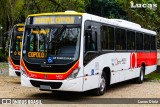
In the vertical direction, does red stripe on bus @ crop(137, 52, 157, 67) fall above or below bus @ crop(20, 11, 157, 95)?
below

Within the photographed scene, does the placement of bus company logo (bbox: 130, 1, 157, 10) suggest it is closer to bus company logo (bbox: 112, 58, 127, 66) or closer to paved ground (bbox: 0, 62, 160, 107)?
bus company logo (bbox: 112, 58, 127, 66)

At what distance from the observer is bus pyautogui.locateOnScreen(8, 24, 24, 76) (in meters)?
17.7

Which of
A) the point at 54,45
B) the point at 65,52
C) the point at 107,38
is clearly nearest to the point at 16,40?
the point at 107,38

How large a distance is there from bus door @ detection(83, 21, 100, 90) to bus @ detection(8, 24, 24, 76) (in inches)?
206

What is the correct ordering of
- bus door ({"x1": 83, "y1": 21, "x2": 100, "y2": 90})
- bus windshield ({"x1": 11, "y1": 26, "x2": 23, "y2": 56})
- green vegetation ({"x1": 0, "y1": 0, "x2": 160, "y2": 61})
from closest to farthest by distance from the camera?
bus door ({"x1": 83, "y1": 21, "x2": 100, "y2": 90})
bus windshield ({"x1": 11, "y1": 26, "x2": 23, "y2": 56})
green vegetation ({"x1": 0, "y1": 0, "x2": 160, "y2": 61})

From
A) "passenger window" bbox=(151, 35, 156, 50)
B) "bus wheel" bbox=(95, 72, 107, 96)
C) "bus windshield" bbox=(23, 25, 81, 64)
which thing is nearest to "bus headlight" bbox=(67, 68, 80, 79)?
"bus windshield" bbox=(23, 25, 81, 64)

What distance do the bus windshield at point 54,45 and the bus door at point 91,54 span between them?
43 cm

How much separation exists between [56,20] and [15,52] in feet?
18.3

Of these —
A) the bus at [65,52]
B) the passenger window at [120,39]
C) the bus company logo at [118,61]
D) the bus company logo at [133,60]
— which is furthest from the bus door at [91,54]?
the bus company logo at [133,60]

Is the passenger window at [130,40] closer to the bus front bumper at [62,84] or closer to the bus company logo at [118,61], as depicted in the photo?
the bus company logo at [118,61]

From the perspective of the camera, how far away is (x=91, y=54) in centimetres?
1316

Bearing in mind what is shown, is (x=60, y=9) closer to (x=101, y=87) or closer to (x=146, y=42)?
(x=146, y=42)

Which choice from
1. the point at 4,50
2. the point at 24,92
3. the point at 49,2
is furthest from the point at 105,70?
the point at 4,50

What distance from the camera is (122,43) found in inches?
657
